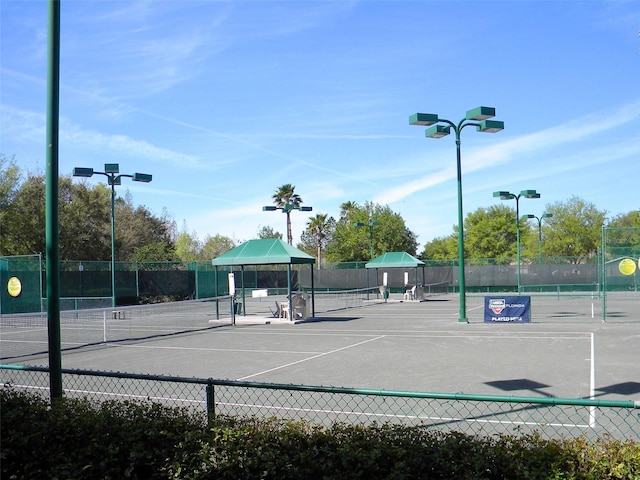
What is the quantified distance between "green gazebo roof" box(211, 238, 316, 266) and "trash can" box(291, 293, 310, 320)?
155 cm

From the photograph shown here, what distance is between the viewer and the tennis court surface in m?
11.5

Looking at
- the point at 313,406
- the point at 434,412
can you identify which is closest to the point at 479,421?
the point at 434,412

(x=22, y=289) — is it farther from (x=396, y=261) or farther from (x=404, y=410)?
(x=404, y=410)

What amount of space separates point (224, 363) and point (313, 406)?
18.0ft

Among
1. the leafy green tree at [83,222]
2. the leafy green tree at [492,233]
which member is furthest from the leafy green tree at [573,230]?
the leafy green tree at [83,222]

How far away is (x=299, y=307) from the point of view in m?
26.8

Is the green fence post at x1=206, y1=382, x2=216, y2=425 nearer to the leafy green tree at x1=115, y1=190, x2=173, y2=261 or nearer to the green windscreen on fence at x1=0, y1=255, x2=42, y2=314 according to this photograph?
the green windscreen on fence at x1=0, y1=255, x2=42, y2=314

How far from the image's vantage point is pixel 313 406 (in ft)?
30.8

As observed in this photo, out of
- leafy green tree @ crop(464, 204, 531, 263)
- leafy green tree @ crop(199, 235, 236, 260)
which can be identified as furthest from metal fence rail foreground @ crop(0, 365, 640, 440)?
leafy green tree @ crop(199, 235, 236, 260)

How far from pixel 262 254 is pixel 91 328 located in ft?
24.2

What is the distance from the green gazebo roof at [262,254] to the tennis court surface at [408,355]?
8.57ft

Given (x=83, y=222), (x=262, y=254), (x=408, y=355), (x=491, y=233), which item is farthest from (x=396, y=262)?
(x=491, y=233)

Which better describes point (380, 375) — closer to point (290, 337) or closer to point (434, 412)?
point (434, 412)

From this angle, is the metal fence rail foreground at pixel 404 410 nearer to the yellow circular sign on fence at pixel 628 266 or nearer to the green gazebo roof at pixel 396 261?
the yellow circular sign on fence at pixel 628 266
